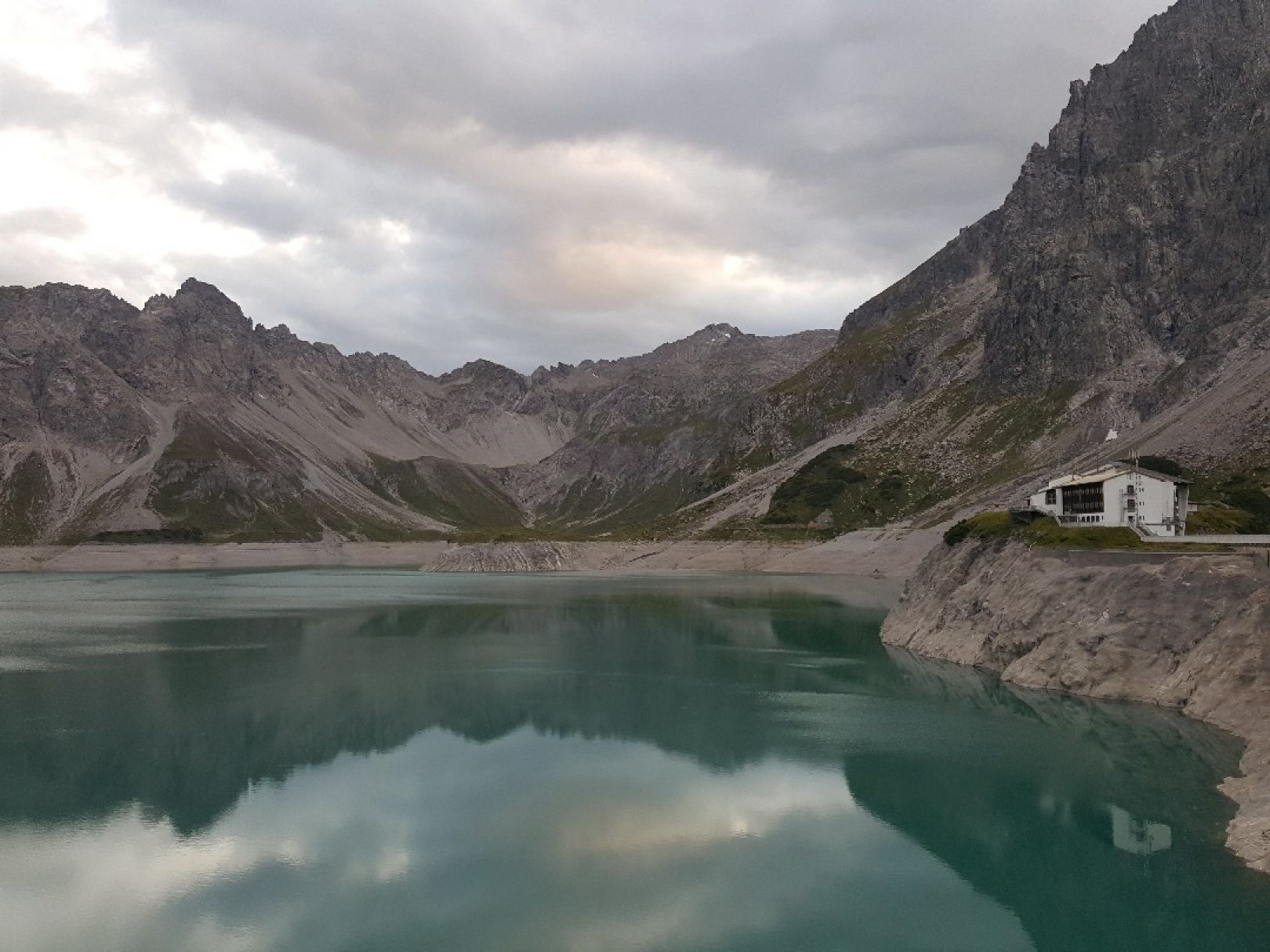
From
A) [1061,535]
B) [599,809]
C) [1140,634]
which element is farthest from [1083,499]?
[599,809]

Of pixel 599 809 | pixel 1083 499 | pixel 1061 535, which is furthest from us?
pixel 1083 499

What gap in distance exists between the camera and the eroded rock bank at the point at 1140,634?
4997cm

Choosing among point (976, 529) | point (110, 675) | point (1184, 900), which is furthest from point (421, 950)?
point (976, 529)

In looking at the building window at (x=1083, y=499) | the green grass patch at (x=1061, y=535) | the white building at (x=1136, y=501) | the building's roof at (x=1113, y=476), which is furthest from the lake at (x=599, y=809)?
the building's roof at (x=1113, y=476)

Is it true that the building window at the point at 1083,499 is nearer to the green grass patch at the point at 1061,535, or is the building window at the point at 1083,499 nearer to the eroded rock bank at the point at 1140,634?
the green grass patch at the point at 1061,535

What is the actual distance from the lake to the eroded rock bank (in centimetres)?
231

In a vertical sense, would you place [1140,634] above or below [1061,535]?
below

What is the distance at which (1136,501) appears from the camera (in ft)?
257

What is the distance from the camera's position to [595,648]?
89.4m

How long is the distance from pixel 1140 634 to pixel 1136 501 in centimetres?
2297

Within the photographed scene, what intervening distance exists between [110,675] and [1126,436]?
172m

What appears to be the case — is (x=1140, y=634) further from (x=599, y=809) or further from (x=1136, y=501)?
(x=599, y=809)

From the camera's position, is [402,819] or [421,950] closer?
[421,950]

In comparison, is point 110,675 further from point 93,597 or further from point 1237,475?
point 1237,475
